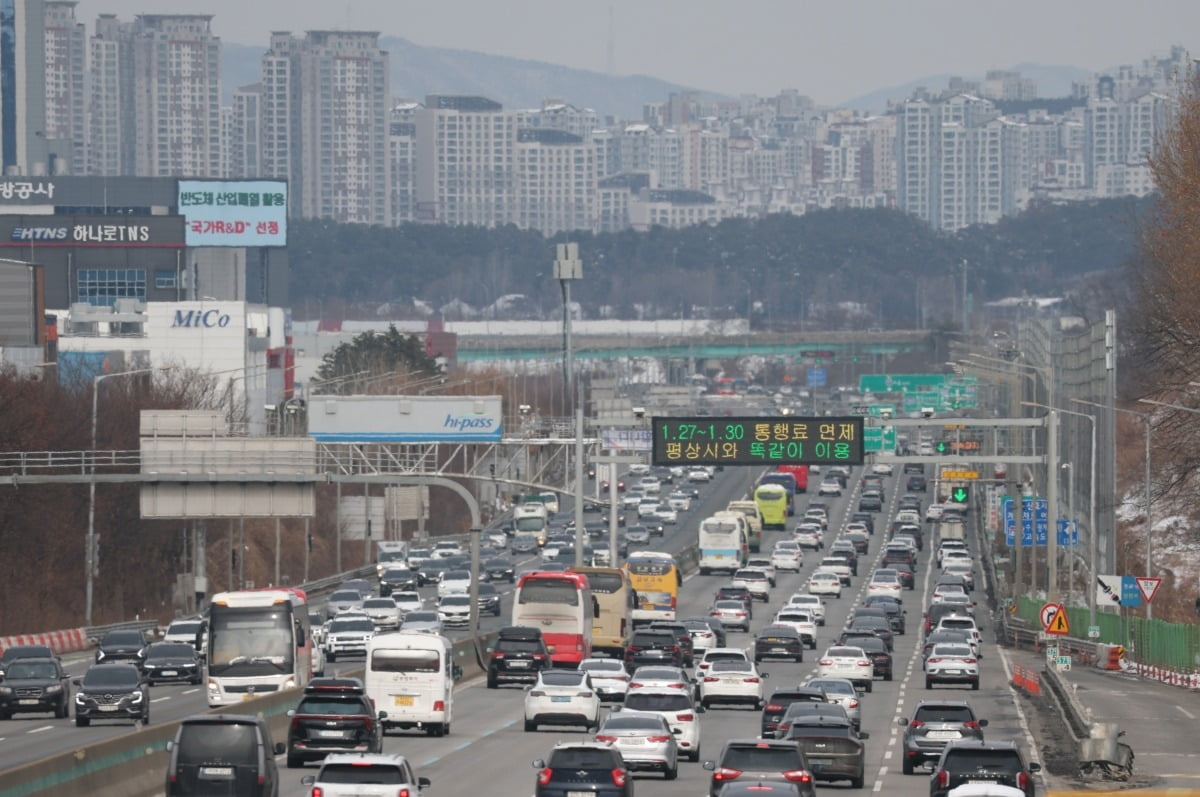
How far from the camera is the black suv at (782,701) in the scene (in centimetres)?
4150

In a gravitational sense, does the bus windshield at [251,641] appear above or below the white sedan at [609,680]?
above

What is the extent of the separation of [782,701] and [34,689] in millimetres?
16728

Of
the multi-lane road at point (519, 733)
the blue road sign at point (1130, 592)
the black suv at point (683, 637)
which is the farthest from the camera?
the black suv at point (683, 637)

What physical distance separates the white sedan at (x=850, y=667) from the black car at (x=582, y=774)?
92.6 ft

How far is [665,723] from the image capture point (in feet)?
129

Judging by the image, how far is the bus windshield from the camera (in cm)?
4919

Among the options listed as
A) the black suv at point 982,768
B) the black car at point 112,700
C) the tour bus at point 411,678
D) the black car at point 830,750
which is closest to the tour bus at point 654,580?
the black car at point 112,700

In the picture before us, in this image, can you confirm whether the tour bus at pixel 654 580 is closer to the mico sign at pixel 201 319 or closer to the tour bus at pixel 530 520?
the tour bus at pixel 530 520

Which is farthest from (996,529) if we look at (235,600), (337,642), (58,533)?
(235,600)

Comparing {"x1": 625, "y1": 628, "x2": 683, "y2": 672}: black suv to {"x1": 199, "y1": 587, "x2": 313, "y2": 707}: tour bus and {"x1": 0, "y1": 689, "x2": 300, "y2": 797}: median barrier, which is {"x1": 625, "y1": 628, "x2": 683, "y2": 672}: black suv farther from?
{"x1": 0, "y1": 689, "x2": 300, "y2": 797}: median barrier

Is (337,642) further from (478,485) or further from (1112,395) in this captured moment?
(478,485)

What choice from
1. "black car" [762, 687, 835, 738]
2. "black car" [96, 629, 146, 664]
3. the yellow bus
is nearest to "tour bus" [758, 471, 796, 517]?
the yellow bus

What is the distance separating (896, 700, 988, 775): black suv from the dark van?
1355 cm

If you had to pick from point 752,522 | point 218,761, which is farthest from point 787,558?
point 218,761
